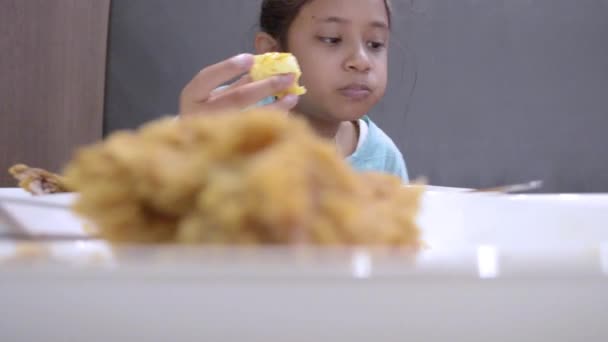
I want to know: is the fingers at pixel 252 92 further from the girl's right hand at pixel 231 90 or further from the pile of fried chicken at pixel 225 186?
the pile of fried chicken at pixel 225 186

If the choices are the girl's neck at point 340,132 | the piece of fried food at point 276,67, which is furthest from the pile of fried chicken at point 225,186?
the girl's neck at point 340,132

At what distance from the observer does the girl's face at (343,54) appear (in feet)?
3.58

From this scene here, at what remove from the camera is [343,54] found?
3.58 ft

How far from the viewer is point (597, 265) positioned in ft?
0.54

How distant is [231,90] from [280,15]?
0.65 metres

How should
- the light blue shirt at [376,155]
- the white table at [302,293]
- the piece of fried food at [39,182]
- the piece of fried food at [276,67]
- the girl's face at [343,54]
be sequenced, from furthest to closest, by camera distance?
the light blue shirt at [376,155], the girl's face at [343,54], the piece of fried food at [276,67], the piece of fried food at [39,182], the white table at [302,293]

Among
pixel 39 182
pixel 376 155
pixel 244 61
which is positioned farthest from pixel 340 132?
pixel 39 182

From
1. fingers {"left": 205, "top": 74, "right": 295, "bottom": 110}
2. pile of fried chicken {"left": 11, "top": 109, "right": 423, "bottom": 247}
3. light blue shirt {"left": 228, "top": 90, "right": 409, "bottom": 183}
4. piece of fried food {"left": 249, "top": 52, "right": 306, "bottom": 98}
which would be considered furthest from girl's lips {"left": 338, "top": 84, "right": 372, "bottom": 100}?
pile of fried chicken {"left": 11, "top": 109, "right": 423, "bottom": 247}

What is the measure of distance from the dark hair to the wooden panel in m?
0.49

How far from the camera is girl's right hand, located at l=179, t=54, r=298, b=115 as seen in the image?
61 cm

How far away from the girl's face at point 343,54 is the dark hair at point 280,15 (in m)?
0.04

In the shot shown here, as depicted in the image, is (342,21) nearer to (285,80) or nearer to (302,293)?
(285,80)

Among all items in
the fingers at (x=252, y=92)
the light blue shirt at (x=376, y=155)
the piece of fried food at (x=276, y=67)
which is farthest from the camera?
the light blue shirt at (x=376, y=155)

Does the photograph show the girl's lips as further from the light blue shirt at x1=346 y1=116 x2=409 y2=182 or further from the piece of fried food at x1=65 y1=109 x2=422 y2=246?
A: the piece of fried food at x1=65 y1=109 x2=422 y2=246
